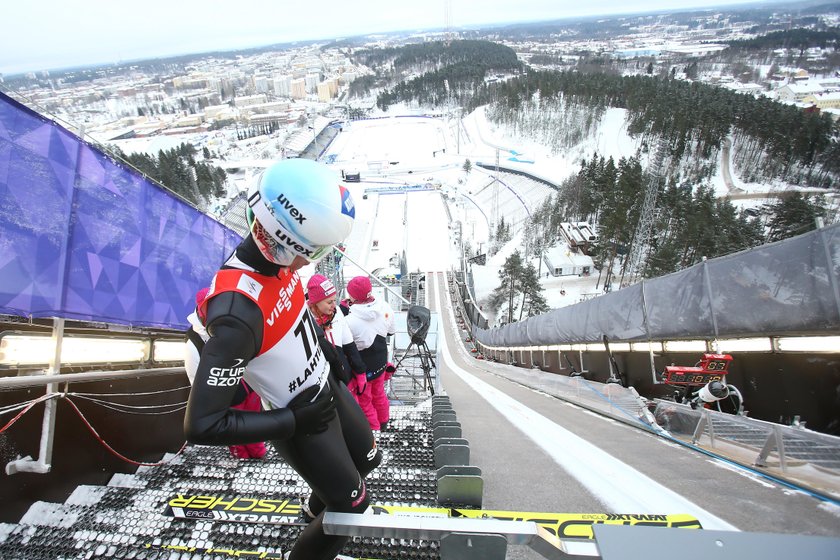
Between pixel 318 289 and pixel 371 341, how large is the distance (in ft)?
4.32

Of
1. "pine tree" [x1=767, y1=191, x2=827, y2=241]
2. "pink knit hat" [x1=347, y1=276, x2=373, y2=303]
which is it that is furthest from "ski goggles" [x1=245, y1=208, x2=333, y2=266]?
"pine tree" [x1=767, y1=191, x2=827, y2=241]

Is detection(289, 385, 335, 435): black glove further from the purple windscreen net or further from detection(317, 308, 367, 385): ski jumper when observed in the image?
the purple windscreen net

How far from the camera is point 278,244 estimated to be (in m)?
2.47

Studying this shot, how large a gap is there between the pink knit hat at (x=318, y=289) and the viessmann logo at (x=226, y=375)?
6.70 ft

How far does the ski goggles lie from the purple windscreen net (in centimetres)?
354

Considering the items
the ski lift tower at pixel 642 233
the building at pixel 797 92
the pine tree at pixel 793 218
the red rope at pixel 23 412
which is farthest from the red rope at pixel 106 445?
the building at pixel 797 92

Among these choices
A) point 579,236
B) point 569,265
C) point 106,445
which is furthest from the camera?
point 579,236

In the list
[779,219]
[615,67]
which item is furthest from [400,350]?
[615,67]

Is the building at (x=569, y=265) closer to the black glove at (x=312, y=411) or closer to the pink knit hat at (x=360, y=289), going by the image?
the pink knit hat at (x=360, y=289)

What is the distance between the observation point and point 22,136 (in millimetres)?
4531

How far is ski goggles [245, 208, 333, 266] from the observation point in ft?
7.98

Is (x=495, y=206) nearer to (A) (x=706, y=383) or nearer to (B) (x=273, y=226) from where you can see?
(A) (x=706, y=383)

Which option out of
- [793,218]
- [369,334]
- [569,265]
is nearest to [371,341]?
[369,334]

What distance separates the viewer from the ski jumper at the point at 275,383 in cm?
222
